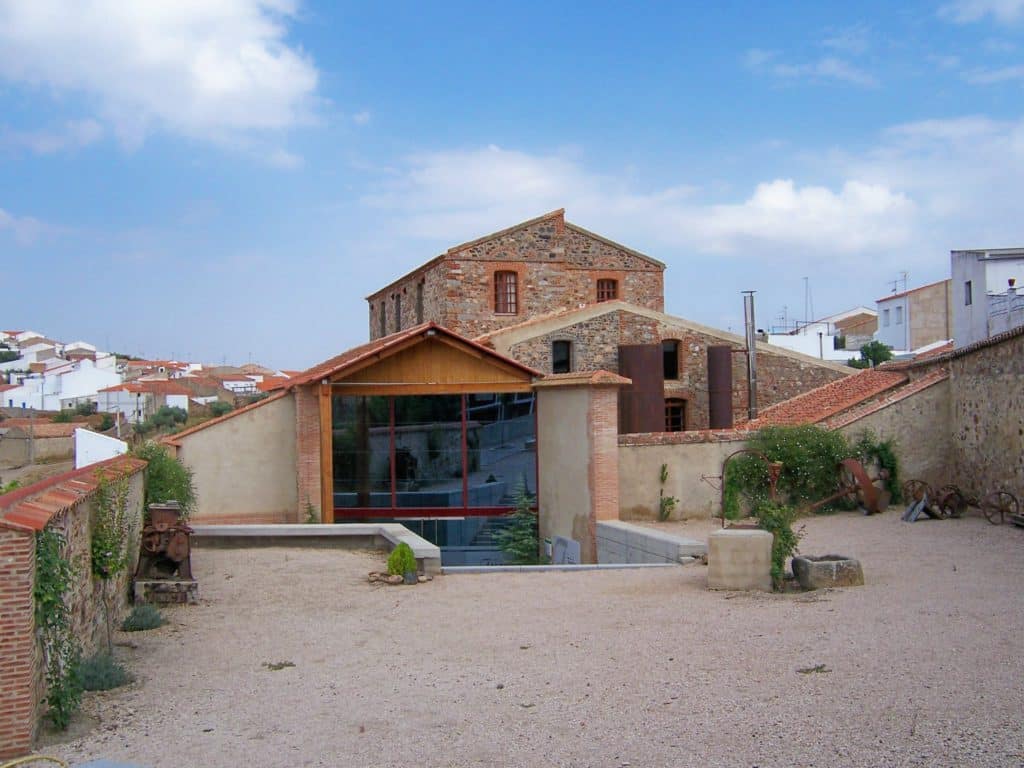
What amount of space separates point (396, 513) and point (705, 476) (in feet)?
21.1

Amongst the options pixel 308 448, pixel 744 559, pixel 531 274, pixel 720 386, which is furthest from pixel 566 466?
pixel 531 274

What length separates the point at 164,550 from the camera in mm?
10984

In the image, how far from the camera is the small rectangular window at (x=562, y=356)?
87.2 ft

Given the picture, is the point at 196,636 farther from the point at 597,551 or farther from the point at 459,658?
the point at 597,551

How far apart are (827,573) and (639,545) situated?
173 inches

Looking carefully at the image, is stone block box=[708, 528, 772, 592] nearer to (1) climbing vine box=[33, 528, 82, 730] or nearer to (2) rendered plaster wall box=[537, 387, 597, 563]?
(2) rendered plaster wall box=[537, 387, 597, 563]

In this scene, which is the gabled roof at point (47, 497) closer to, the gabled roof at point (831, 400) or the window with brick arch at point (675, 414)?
the gabled roof at point (831, 400)

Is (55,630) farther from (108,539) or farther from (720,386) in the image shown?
(720,386)

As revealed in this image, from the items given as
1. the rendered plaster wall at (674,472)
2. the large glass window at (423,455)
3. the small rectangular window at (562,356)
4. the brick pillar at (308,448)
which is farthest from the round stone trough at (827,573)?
the small rectangular window at (562,356)

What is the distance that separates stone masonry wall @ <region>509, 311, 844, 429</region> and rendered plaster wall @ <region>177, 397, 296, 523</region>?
320 inches

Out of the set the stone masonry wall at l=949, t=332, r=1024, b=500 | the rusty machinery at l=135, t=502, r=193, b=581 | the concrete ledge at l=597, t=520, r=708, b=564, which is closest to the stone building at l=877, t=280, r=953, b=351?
the stone masonry wall at l=949, t=332, r=1024, b=500

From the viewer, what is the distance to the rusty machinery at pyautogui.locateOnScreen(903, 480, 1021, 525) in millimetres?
15758

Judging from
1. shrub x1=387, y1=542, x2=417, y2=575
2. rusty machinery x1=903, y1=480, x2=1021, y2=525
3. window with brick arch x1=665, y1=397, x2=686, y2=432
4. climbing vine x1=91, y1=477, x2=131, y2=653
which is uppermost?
window with brick arch x1=665, y1=397, x2=686, y2=432

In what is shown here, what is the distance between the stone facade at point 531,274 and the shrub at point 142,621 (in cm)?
2038
